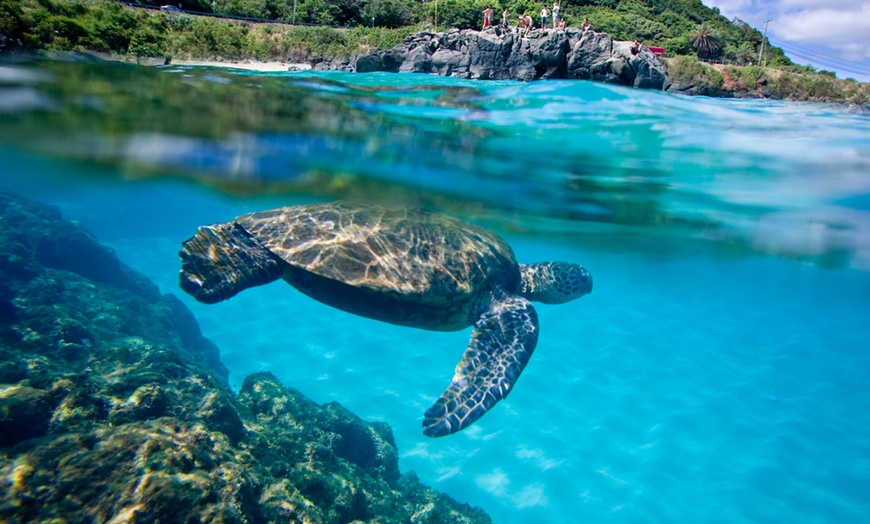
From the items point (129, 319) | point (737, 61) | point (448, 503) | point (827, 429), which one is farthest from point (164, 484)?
point (737, 61)

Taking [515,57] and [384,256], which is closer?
[384,256]

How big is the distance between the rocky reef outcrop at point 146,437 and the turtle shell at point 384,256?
7.40ft

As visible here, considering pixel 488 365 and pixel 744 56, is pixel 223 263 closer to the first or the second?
pixel 488 365

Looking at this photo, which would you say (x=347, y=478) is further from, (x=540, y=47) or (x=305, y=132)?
(x=540, y=47)

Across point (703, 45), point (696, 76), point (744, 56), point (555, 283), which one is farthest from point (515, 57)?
point (744, 56)

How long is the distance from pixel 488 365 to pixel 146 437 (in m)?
4.03

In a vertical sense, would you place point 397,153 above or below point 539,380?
above

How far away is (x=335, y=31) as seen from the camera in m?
19.4

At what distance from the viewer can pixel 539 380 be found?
14.4m

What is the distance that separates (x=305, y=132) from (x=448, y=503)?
9301mm

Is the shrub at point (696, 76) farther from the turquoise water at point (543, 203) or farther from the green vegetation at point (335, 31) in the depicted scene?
the turquoise water at point (543, 203)

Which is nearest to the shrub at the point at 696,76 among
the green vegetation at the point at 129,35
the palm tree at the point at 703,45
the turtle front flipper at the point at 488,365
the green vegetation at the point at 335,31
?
the green vegetation at the point at 335,31

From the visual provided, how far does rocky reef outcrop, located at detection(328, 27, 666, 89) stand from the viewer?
555 inches

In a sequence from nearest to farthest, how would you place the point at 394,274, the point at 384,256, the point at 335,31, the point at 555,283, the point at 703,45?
1. the point at 394,274
2. the point at 384,256
3. the point at 555,283
4. the point at 335,31
5. the point at 703,45
